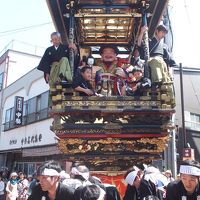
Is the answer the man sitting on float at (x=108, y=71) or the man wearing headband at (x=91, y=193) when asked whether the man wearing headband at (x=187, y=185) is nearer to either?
the man wearing headband at (x=91, y=193)

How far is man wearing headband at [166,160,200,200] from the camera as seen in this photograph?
Answer: 3284mm

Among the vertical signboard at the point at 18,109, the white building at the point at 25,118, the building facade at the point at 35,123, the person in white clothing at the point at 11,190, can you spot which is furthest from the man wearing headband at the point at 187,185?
the vertical signboard at the point at 18,109

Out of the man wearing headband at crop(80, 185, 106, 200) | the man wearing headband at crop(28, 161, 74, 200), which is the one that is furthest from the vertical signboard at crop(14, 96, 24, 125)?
the man wearing headband at crop(80, 185, 106, 200)

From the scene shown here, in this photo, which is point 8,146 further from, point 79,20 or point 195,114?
point 79,20

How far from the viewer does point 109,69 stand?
5.84 meters

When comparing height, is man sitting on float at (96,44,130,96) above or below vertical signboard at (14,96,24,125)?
below

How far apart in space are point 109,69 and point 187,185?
292 cm

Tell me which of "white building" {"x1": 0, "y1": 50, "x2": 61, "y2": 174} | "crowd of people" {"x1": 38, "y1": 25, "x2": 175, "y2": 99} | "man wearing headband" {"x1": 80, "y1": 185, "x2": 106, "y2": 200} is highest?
"white building" {"x1": 0, "y1": 50, "x2": 61, "y2": 174}

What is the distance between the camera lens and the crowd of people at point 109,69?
4969 millimetres

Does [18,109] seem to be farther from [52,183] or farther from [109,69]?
[52,183]

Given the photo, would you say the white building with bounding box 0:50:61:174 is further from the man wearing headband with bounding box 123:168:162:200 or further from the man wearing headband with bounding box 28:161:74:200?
the man wearing headband with bounding box 28:161:74:200

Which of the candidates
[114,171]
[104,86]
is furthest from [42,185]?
[104,86]

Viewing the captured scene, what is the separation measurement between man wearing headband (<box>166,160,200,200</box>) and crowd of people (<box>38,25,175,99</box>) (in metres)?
1.71

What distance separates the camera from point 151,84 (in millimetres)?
4883
